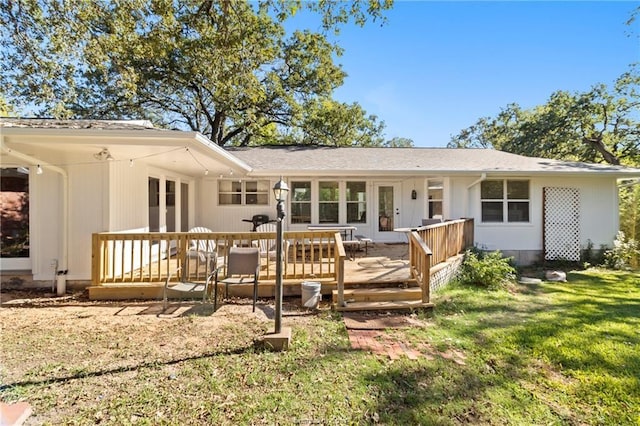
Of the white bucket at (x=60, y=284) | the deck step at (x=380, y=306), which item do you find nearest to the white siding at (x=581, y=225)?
the deck step at (x=380, y=306)

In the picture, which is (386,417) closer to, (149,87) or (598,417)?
(598,417)

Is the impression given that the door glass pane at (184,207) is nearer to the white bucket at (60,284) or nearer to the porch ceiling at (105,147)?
the porch ceiling at (105,147)

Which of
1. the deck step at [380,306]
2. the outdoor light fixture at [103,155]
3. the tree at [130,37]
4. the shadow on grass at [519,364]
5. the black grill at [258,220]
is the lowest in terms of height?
the shadow on grass at [519,364]

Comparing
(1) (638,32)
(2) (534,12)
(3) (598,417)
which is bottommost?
(3) (598,417)

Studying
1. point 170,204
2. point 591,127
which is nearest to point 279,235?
point 170,204

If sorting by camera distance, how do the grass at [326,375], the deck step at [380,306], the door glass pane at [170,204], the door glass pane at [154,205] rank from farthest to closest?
the door glass pane at [170,204], the door glass pane at [154,205], the deck step at [380,306], the grass at [326,375]

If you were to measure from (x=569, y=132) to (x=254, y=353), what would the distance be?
80.7 ft

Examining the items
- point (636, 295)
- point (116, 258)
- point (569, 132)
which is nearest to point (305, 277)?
point (116, 258)

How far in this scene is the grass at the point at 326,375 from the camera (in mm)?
2752

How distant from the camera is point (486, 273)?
6.94 m

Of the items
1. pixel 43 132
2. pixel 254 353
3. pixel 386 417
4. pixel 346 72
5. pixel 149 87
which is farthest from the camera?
pixel 346 72

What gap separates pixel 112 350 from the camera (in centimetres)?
380

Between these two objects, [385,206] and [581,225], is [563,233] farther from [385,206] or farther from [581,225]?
[385,206]

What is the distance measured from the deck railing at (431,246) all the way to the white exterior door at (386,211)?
2.42 m
